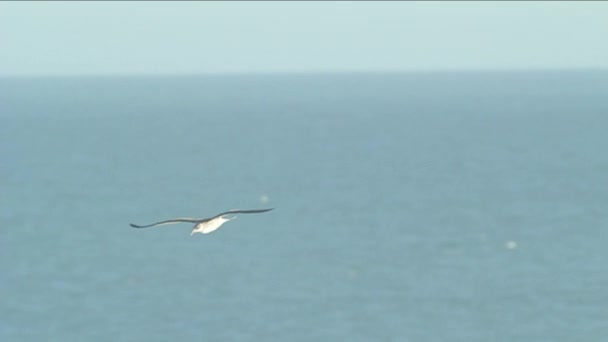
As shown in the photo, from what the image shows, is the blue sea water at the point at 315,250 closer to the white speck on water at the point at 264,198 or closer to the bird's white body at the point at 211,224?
the white speck on water at the point at 264,198

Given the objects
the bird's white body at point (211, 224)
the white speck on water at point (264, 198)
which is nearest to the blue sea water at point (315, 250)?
the white speck on water at point (264, 198)

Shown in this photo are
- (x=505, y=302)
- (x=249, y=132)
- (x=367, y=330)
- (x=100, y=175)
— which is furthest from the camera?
(x=249, y=132)

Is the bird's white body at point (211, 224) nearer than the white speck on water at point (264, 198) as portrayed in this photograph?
Yes

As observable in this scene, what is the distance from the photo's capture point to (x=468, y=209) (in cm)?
9144

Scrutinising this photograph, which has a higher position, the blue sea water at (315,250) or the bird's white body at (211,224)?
the bird's white body at (211,224)

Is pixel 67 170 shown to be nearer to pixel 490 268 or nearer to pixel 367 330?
pixel 490 268

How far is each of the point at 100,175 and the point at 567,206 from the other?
48.6m

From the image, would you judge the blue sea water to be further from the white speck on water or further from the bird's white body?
the bird's white body

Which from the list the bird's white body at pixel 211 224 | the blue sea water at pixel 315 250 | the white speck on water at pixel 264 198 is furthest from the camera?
the white speck on water at pixel 264 198

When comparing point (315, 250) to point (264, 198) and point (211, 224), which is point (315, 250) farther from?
point (211, 224)

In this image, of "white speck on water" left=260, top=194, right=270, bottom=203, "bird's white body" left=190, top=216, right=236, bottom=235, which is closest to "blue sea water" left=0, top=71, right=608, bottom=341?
"white speck on water" left=260, top=194, right=270, bottom=203

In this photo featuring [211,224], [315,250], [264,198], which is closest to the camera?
[211,224]

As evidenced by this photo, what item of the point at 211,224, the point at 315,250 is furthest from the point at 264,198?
the point at 211,224

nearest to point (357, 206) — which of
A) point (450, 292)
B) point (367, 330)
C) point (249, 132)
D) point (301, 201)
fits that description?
point (301, 201)
